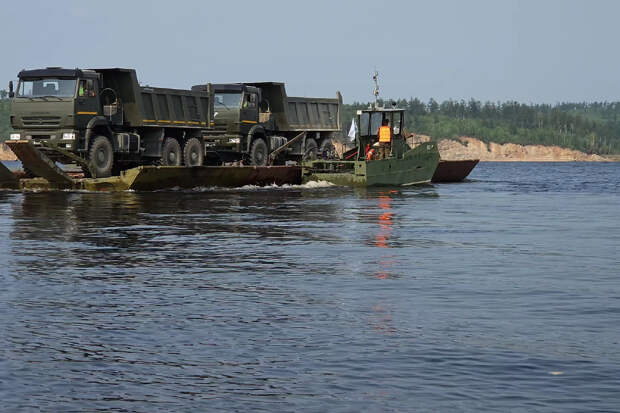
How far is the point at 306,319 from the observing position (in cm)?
1002

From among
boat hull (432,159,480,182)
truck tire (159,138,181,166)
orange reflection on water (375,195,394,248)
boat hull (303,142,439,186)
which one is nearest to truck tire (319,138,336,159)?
boat hull (303,142,439,186)

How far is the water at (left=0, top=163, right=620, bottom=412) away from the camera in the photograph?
283 inches

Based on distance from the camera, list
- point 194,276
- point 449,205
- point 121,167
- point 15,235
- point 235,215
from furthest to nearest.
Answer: point 121,167 → point 449,205 → point 235,215 → point 15,235 → point 194,276

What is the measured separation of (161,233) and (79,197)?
13.4 meters

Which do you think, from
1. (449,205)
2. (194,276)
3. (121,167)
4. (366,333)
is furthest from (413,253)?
(121,167)

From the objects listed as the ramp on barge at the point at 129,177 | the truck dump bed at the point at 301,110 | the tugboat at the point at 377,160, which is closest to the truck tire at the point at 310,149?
the truck dump bed at the point at 301,110

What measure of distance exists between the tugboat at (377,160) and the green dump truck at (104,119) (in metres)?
6.56

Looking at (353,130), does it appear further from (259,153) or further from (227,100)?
(227,100)

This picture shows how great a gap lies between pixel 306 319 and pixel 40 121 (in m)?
24.6

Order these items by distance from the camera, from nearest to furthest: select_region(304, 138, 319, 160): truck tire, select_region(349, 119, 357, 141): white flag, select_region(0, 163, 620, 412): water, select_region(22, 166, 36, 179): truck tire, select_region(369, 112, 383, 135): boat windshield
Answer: select_region(0, 163, 620, 412): water → select_region(22, 166, 36, 179): truck tire → select_region(369, 112, 383, 135): boat windshield → select_region(349, 119, 357, 141): white flag → select_region(304, 138, 319, 160): truck tire

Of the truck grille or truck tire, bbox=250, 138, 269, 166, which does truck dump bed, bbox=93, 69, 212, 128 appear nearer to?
the truck grille

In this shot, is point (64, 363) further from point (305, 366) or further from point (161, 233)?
point (161, 233)

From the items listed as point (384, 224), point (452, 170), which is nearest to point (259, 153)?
point (452, 170)

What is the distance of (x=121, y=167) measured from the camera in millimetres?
37375
